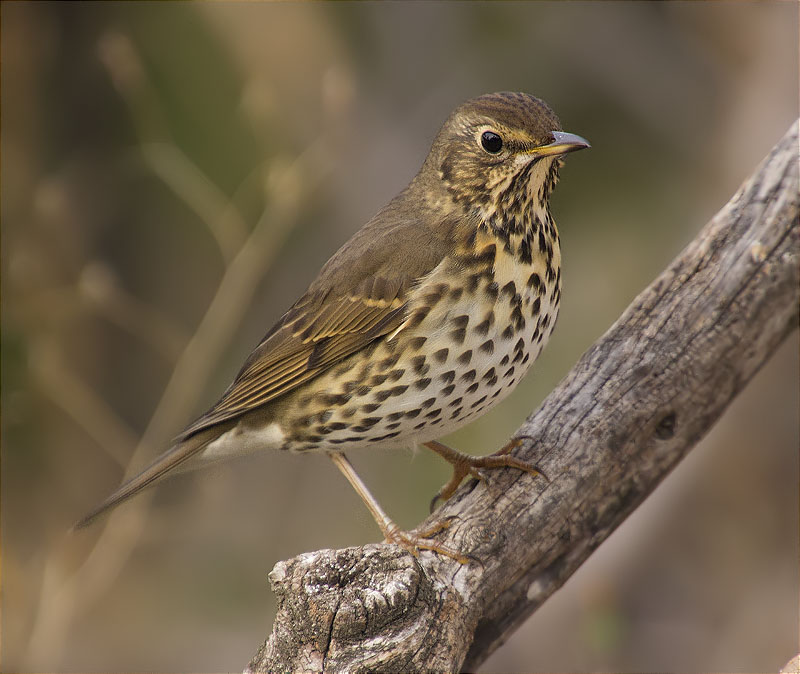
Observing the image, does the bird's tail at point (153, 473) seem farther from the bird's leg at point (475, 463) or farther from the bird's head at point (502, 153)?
the bird's head at point (502, 153)

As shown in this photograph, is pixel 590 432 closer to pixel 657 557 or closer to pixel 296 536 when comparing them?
pixel 657 557

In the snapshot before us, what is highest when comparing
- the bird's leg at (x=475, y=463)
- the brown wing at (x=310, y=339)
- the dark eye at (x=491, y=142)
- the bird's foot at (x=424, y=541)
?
the dark eye at (x=491, y=142)

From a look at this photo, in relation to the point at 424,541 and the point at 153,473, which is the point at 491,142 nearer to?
the point at 424,541

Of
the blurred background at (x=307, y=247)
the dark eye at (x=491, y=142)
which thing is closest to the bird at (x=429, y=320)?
the dark eye at (x=491, y=142)

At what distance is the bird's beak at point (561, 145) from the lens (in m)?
2.89

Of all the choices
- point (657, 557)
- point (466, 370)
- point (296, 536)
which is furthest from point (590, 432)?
point (296, 536)

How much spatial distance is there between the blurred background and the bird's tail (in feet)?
2.72

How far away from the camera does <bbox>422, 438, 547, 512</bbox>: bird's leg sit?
307 centimetres

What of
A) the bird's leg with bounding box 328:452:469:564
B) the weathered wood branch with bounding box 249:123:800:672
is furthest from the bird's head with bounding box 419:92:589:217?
the bird's leg with bounding box 328:452:469:564

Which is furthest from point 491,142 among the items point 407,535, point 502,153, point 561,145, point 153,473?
point 153,473

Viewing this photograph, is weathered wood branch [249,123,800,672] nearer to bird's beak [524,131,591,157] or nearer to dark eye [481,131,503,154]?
bird's beak [524,131,591,157]

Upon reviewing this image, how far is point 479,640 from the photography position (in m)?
2.96

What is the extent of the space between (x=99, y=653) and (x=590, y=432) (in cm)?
357

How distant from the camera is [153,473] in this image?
133 inches
